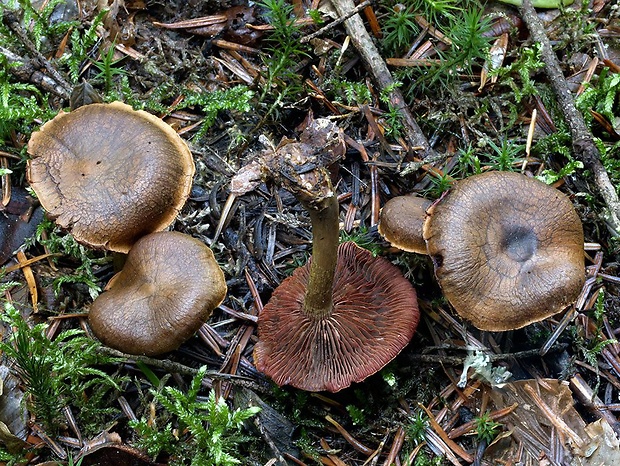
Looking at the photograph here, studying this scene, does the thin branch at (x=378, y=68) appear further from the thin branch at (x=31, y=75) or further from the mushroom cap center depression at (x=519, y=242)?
the thin branch at (x=31, y=75)

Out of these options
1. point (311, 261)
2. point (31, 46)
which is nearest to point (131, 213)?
point (311, 261)

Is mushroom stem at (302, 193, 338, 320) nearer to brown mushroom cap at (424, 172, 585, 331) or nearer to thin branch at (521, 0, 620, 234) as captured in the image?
brown mushroom cap at (424, 172, 585, 331)

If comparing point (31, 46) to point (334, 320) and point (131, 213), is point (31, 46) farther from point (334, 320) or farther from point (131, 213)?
point (334, 320)

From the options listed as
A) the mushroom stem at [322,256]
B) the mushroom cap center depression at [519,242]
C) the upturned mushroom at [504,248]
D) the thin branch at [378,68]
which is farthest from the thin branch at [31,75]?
the mushroom cap center depression at [519,242]

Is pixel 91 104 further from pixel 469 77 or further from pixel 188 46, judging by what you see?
pixel 469 77

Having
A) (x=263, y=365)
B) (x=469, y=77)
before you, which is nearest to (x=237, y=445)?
(x=263, y=365)
